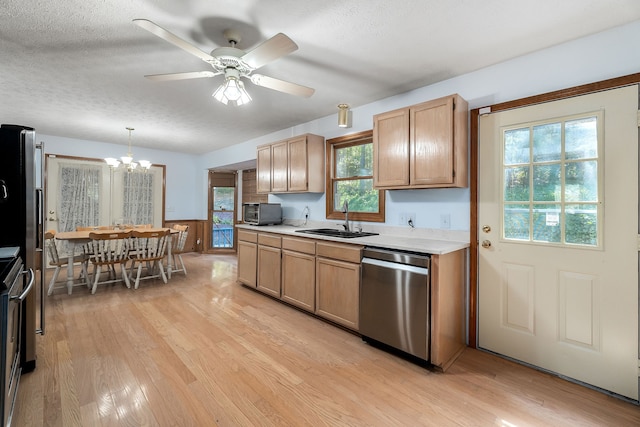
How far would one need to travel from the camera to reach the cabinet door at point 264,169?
439cm

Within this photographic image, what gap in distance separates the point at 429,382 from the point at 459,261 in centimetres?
100

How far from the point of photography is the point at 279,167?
4.18 metres

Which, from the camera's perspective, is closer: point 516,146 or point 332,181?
point 516,146

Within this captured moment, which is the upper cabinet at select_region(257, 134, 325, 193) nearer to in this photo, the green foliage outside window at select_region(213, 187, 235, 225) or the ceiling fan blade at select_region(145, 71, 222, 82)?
the ceiling fan blade at select_region(145, 71, 222, 82)

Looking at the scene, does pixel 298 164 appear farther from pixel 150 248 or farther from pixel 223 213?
pixel 223 213

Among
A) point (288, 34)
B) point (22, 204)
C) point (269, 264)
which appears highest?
point (288, 34)

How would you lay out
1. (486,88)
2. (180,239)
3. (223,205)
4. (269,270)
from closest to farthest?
(486,88), (269,270), (180,239), (223,205)

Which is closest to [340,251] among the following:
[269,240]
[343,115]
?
[269,240]

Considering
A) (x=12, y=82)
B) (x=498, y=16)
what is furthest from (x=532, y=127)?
(x=12, y=82)

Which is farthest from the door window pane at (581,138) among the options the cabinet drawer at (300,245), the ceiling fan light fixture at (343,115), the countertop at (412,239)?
the cabinet drawer at (300,245)

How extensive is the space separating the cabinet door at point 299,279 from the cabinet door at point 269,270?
121mm

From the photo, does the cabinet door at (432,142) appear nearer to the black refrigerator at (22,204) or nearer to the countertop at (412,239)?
the countertop at (412,239)

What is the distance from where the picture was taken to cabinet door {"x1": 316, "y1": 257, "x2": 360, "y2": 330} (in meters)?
2.71

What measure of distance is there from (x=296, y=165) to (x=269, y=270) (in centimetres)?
142
